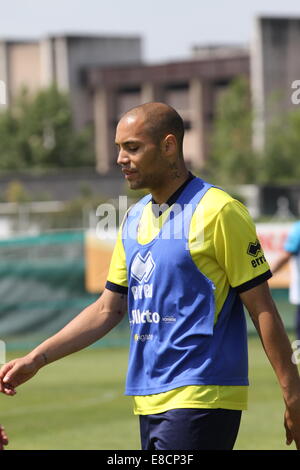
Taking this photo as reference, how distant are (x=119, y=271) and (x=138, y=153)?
610 millimetres

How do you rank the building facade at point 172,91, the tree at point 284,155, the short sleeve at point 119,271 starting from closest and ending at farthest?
the short sleeve at point 119,271 → the tree at point 284,155 → the building facade at point 172,91

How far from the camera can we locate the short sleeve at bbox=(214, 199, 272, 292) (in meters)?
4.95

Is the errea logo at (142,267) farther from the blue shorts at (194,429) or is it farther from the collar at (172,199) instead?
the blue shorts at (194,429)

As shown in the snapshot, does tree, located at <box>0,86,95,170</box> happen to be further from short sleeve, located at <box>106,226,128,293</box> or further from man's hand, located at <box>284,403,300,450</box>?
man's hand, located at <box>284,403,300,450</box>

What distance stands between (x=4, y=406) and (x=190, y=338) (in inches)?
332

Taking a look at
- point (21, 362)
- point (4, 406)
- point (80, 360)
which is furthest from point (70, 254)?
point (21, 362)

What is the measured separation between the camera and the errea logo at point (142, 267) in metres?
5.11

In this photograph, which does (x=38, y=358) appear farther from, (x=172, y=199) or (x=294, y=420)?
(x=294, y=420)

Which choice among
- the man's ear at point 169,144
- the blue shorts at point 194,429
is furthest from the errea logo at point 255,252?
the blue shorts at point 194,429

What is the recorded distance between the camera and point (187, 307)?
16.5 ft

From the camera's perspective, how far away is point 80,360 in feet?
59.7

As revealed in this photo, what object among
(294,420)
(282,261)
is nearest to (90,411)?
(282,261)

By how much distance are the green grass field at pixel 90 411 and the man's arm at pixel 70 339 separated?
4499mm

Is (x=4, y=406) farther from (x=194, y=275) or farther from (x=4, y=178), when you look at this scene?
(x=4, y=178)
